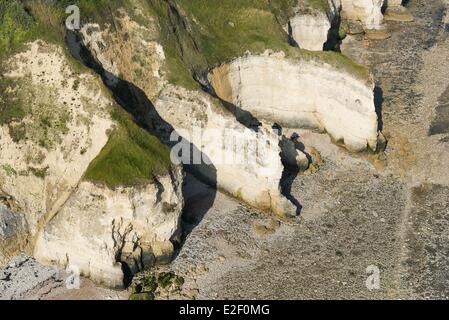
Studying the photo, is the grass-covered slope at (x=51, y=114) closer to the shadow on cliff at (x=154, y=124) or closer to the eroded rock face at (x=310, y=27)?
the shadow on cliff at (x=154, y=124)

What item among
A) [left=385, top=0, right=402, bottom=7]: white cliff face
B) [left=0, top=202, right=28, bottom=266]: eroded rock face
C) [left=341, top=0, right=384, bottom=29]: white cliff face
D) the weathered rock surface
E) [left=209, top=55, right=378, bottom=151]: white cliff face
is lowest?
the weathered rock surface

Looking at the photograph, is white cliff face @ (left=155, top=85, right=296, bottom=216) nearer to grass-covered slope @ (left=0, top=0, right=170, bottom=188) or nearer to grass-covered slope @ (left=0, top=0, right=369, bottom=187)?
grass-covered slope @ (left=0, top=0, right=369, bottom=187)

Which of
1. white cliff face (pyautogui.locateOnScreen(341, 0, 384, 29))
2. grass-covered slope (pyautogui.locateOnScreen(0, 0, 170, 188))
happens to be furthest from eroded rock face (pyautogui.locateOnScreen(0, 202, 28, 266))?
white cliff face (pyautogui.locateOnScreen(341, 0, 384, 29))

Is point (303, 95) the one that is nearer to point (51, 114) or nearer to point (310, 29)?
point (310, 29)

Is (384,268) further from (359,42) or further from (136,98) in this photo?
(359,42)
